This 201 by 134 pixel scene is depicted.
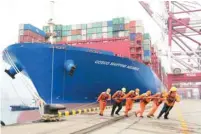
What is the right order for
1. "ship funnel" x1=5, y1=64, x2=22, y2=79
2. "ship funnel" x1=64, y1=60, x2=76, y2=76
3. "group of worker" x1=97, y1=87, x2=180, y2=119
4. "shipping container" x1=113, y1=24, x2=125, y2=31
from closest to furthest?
"group of worker" x1=97, y1=87, x2=180, y2=119, "ship funnel" x1=64, y1=60, x2=76, y2=76, "ship funnel" x1=5, y1=64, x2=22, y2=79, "shipping container" x1=113, y1=24, x2=125, y2=31

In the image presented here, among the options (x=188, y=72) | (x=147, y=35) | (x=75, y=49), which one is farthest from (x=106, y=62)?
(x=188, y=72)

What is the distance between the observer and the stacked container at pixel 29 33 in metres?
26.2

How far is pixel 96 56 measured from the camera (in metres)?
21.7

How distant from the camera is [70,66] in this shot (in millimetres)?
19250

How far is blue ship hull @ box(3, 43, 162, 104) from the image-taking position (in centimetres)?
1931

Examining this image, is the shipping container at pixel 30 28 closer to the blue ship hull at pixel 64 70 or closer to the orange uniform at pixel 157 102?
the blue ship hull at pixel 64 70

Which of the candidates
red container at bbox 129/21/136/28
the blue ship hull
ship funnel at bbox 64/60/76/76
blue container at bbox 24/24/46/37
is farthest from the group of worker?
red container at bbox 129/21/136/28

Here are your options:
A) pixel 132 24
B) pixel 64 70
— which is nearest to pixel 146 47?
pixel 132 24

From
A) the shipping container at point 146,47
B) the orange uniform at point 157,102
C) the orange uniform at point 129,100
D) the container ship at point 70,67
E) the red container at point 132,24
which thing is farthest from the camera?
the shipping container at point 146,47

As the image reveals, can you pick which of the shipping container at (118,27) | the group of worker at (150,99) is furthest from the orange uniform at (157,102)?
the shipping container at (118,27)

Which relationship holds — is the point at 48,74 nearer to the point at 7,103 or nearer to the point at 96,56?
the point at 96,56

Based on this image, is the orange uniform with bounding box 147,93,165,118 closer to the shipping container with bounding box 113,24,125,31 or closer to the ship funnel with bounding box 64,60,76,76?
the ship funnel with bounding box 64,60,76,76

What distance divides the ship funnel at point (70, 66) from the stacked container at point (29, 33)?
777 cm

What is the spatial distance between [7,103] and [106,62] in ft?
Answer: 35.1
